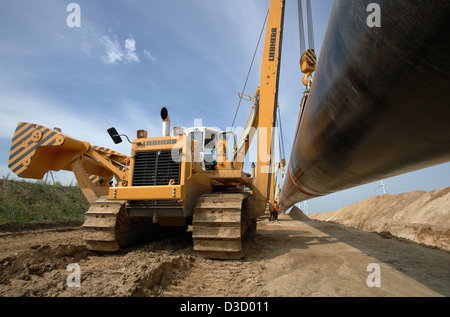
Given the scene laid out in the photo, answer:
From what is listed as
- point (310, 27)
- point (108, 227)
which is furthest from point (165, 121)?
point (310, 27)

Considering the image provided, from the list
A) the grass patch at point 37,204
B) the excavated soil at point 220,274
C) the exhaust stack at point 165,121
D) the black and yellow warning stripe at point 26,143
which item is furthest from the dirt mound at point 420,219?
the grass patch at point 37,204

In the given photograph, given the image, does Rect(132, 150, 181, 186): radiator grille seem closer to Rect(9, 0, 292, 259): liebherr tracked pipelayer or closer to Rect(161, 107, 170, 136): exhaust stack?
Rect(9, 0, 292, 259): liebherr tracked pipelayer

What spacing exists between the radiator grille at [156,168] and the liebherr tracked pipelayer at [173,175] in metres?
0.02

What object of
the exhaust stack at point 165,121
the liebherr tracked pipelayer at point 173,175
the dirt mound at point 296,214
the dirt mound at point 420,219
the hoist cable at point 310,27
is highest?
the hoist cable at point 310,27

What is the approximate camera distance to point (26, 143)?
201 inches

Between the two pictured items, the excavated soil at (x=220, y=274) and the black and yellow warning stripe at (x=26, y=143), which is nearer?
the excavated soil at (x=220, y=274)

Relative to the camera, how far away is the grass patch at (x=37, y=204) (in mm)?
8422

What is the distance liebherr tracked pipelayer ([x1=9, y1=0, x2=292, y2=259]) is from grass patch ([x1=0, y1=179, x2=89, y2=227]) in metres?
4.14

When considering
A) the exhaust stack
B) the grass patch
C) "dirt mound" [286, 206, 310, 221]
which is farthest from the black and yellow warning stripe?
"dirt mound" [286, 206, 310, 221]

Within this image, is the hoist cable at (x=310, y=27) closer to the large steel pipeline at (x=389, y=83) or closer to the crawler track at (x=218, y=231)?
the crawler track at (x=218, y=231)

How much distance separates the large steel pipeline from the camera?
2.64ft
